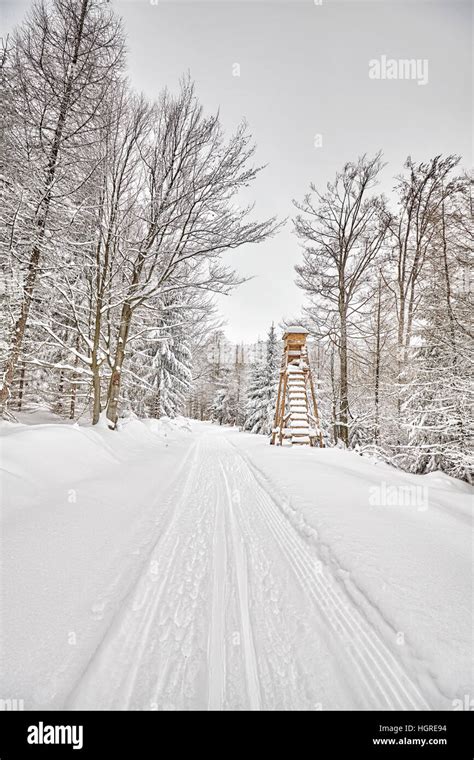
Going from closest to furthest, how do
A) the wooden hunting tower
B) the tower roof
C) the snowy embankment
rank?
the snowy embankment
the wooden hunting tower
the tower roof

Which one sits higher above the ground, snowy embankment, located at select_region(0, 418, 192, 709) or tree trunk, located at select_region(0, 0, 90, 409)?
tree trunk, located at select_region(0, 0, 90, 409)

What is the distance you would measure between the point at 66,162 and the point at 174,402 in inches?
546

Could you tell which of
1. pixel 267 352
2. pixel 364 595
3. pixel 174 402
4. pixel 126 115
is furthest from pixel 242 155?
pixel 267 352

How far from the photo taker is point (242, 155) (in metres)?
6.54

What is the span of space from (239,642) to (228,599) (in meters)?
0.35

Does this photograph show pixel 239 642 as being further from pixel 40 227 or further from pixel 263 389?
pixel 263 389

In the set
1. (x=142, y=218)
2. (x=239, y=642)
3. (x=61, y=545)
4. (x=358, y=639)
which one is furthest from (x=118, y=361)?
(x=358, y=639)

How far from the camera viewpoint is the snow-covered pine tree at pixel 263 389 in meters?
23.1

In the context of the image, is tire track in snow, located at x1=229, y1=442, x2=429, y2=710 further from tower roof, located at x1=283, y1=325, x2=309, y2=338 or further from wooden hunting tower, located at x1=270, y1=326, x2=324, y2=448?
tower roof, located at x1=283, y1=325, x2=309, y2=338

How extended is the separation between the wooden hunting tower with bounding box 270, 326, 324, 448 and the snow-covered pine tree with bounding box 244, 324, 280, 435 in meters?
11.2

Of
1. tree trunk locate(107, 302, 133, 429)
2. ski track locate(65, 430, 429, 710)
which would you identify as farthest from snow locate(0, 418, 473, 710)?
tree trunk locate(107, 302, 133, 429)

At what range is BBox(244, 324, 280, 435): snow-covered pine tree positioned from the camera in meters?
23.1

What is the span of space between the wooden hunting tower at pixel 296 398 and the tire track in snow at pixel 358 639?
7.61 meters

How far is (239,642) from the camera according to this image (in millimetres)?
1487
